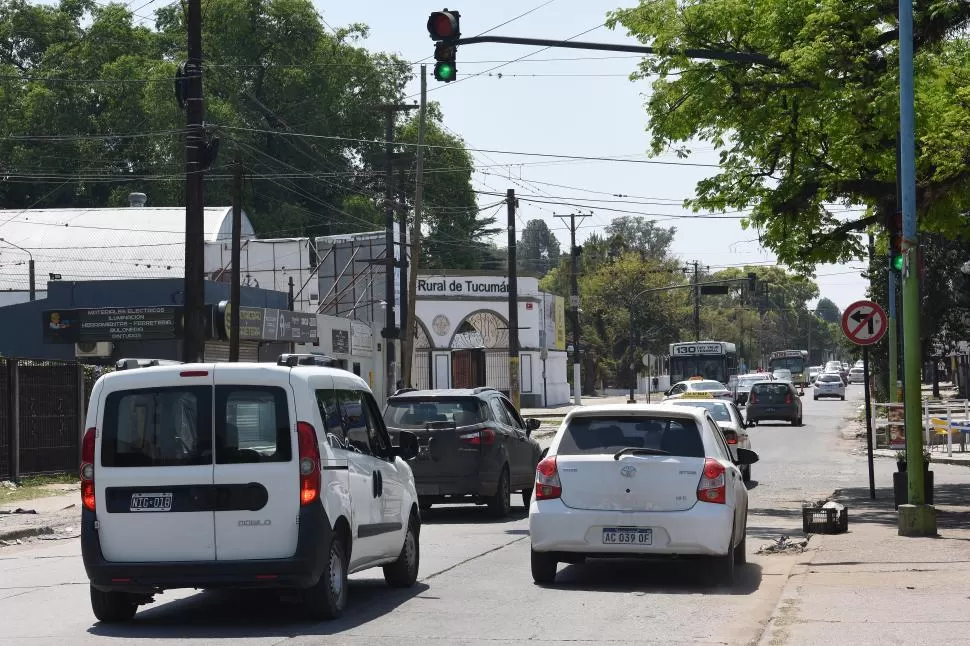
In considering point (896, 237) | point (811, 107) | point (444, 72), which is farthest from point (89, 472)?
point (811, 107)

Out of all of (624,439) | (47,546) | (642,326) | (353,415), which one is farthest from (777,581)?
(642,326)

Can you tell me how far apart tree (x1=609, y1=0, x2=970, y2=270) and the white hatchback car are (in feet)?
26.0

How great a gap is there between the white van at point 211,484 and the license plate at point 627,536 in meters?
2.63

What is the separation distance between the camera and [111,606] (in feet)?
33.3

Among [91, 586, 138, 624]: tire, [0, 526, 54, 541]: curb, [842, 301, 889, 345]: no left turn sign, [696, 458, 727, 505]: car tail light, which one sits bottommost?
[0, 526, 54, 541]: curb

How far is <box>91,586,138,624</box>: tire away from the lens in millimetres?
10117

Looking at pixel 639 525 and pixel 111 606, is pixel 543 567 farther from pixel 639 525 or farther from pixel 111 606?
pixel 111 606

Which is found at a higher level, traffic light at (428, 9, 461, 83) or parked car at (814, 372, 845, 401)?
traffic light at (428, 9, 461, 83)

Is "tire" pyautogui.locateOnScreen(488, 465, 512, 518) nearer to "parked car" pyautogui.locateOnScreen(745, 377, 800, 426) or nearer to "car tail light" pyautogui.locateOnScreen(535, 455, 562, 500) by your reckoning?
"car tail light" pyautogui.locateOnScreen(535, 455, 562, 500)

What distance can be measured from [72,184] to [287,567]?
252ft

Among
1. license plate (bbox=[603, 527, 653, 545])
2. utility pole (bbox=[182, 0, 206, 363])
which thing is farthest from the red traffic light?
license plate (bbox=[603, 527, 653, 545])

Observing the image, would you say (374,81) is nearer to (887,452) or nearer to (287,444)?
(887,452)

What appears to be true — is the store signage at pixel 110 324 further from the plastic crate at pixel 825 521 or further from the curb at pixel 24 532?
the plastic crate at pixel 825 521

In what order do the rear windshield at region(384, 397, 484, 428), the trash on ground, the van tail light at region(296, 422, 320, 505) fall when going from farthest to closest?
1. the rear windshield at region(384, 397, 484, 428)
2. the trash on ground
3. the van tail light at region(296, 422, 320, 505)
